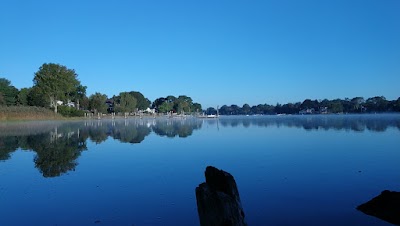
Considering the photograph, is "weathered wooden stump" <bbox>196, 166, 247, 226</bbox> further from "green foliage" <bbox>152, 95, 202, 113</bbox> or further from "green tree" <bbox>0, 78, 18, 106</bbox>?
"green foliage" <bbox>152, 95, 202, 113</bbox>

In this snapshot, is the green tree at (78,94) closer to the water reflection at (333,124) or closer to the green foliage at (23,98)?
the green foliage at (23,98)

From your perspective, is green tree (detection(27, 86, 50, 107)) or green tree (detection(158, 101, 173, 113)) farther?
green tree (detection(158, 101, 173, 113))

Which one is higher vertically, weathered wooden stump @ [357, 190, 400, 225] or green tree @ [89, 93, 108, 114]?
green tree @ [89, 93, 108, 114]

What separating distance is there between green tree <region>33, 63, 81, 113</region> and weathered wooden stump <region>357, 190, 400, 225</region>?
7962 centimetres

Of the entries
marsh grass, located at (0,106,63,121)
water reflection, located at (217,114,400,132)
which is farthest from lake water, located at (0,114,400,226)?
marsh grass, located at (0,106,63,121)

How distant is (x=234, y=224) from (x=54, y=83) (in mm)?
83682

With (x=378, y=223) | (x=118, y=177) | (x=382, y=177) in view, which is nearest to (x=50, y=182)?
(x=118, y=177)

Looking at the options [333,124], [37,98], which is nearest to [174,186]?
[333,124]

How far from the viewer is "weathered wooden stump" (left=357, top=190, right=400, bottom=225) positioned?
7.60 m

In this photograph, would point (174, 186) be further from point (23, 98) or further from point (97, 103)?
point (97, 103)

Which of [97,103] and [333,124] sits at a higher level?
[97,103]

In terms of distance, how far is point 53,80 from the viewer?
80.6 meters

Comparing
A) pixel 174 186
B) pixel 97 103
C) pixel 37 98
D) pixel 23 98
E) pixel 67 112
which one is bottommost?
Result: pixel 174 186

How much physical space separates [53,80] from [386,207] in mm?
82940
